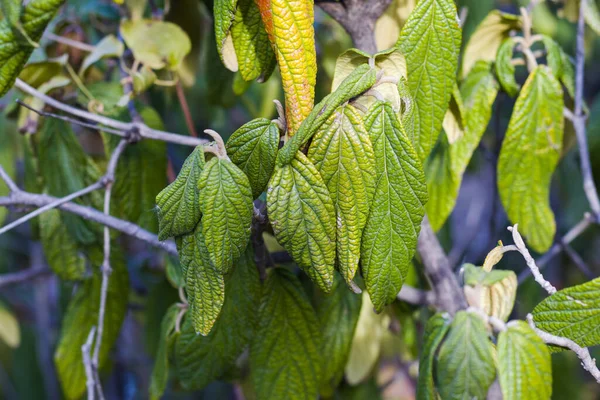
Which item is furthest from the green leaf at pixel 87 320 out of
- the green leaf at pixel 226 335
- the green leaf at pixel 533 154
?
the green leaf at pixel 533 154

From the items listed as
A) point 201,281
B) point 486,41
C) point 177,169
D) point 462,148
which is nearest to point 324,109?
point 201,281

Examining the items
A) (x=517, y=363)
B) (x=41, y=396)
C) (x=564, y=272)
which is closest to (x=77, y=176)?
(x=517, y=363)

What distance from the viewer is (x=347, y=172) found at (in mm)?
451

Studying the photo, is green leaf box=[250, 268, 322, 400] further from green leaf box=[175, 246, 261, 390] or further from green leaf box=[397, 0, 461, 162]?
green leaf box=[397, 0, 461, 162]

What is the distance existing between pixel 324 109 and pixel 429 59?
0.46 ft

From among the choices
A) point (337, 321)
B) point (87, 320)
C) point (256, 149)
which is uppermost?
point (256, 149)

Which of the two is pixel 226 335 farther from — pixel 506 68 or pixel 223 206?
pixel 506 68

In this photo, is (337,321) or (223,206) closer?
(223,206)

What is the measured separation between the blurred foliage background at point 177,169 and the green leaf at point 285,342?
17 centimetres

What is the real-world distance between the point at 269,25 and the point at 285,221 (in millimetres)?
153

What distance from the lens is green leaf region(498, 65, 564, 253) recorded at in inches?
25.9

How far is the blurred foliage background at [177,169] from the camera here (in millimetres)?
901

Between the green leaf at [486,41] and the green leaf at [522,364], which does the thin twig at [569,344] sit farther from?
the green leaf at [486,41]

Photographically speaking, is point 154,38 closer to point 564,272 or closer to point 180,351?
point 180,351
